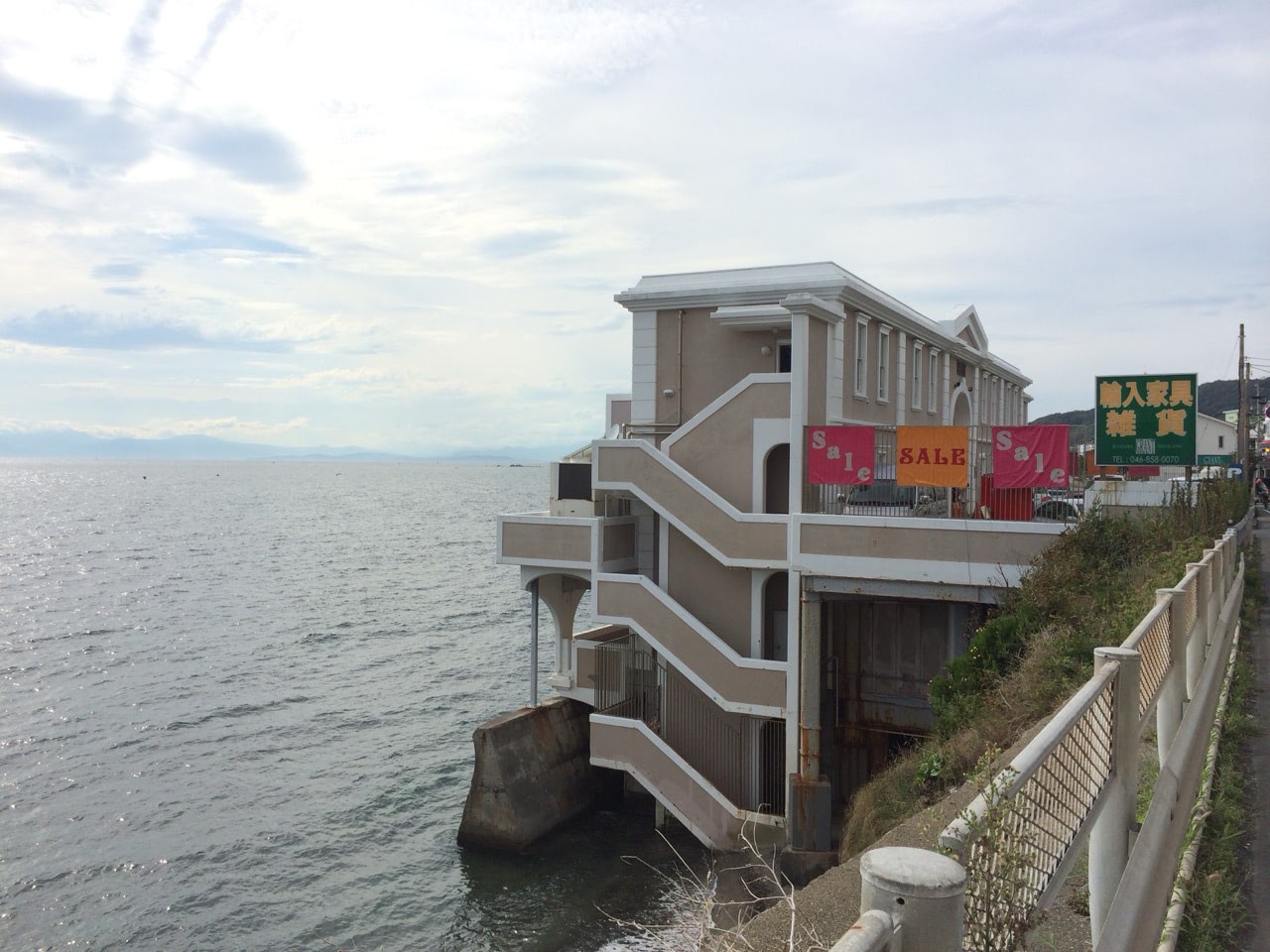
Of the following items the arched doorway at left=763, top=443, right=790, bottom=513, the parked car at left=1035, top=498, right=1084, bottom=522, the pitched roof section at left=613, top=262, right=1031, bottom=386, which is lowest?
the parked car at left=1035, top=498, right=1084, bottom=522

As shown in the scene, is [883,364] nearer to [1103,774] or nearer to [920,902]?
[1103,774]

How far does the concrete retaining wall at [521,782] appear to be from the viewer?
2017cm

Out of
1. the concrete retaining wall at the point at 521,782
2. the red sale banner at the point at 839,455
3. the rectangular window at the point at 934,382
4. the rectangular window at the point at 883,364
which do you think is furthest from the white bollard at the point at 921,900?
the rectangular window at the point at 934,382

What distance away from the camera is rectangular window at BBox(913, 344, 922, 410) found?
86.3 feet

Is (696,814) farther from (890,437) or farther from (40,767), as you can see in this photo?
(40,767)

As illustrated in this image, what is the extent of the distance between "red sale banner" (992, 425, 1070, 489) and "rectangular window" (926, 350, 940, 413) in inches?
373

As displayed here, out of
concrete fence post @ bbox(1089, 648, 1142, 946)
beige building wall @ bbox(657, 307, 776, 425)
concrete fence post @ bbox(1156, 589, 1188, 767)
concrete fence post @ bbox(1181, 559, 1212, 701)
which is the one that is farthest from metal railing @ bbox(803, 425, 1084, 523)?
concrete fence post @ bbox(1089, 648, 1142, 946)

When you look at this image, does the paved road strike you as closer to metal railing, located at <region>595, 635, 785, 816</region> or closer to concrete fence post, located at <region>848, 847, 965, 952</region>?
concrete fence post, located at <region>848, 847, 965, 952</region>

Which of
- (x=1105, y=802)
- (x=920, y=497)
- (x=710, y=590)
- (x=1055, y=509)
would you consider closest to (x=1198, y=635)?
(x=1105, y=802)

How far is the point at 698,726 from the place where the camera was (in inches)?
794

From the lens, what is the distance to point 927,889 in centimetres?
285

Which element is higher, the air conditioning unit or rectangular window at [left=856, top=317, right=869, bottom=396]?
rectangular window at [left=856, top=317, right=869, bottom=396]

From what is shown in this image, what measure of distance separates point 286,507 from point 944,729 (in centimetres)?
12807

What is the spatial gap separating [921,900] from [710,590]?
56.8 feet
